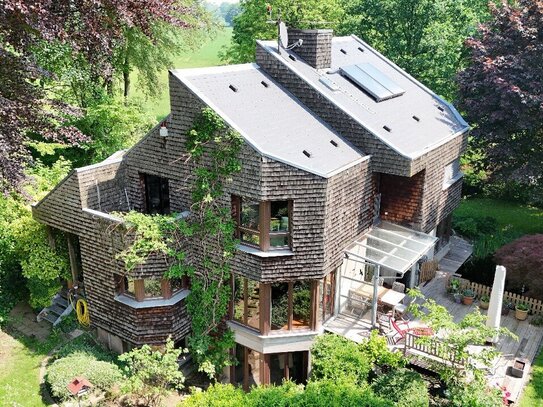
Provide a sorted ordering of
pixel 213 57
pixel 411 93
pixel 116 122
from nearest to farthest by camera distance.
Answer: pixel 411 93 → pixel 116 122 → pixel 213 57

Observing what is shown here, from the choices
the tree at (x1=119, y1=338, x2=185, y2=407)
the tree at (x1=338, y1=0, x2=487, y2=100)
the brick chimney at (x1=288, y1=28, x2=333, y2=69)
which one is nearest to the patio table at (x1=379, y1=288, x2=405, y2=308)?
the tree at (x1=119, y1=338, x2=185, y2=407)

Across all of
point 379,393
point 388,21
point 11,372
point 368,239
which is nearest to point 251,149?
point 368,239

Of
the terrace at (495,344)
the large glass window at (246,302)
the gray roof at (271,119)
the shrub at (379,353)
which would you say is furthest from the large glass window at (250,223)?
the shrub at (379,353)

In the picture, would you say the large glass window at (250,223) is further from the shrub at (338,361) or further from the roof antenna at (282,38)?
the roof antenna at (282,38)

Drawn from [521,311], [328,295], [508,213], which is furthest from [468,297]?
[508,213]

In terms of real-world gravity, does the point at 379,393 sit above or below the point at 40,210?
below

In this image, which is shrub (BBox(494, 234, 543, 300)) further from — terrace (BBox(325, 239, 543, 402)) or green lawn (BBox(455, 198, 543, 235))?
green lawn (BBox(455, 198, 543, 235))

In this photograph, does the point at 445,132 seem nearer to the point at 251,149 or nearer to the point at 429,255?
the point at 429,255
